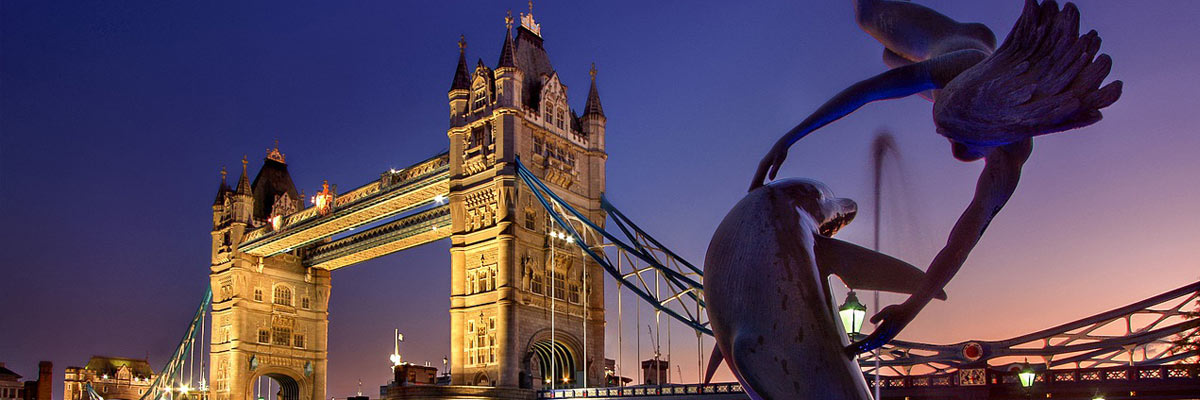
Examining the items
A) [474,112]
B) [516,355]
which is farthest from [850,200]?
[474,112]

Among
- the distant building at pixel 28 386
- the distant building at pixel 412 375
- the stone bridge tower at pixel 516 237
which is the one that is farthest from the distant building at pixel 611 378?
the distant building at pixel 28 386

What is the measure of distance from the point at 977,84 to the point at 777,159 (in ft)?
7.54

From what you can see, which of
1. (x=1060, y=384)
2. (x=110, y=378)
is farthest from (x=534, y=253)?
(x=110, y=378)

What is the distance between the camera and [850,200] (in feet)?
37.0

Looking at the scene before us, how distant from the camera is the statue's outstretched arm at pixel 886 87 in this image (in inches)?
377

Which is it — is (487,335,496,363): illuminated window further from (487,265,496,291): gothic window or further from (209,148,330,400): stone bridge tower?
(209,148,330,400): stone bridge tower

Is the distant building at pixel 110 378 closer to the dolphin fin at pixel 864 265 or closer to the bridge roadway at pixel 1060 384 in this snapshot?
the bridge roadway at pixel 1060 384

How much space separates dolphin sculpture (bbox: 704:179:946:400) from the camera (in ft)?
31.1

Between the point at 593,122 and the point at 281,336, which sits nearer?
the point at 593,122

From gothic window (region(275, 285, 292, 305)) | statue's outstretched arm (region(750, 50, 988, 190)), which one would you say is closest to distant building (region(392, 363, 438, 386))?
gothic window (region(275, 285, 292, 305))

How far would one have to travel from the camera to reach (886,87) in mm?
9938

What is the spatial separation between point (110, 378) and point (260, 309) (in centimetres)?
5183

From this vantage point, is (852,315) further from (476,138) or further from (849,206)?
(476,138)

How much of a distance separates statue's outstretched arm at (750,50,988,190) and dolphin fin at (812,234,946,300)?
3.47 ft
